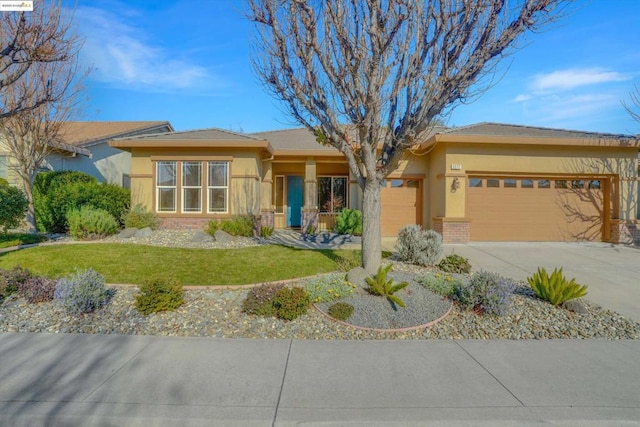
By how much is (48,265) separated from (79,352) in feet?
15.4

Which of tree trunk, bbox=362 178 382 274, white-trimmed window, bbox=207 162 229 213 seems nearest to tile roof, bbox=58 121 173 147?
white-trimmed window, bbox=207 162 229 213

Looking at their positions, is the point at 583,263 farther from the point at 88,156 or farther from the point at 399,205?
the point at 88,156

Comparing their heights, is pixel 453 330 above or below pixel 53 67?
below

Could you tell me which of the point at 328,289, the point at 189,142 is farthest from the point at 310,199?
the point at 328,289

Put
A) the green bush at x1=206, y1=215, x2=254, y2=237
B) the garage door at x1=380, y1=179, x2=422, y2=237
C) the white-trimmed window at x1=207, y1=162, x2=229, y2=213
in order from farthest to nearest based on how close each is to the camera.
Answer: the garage door at x1=380, y1=179, x2=422, y2=237 → the white-trimmed window at x1=207, y1=162, x2=229, y2=213 → the green bush at x1=206, y1=215, x2=254, y2=237

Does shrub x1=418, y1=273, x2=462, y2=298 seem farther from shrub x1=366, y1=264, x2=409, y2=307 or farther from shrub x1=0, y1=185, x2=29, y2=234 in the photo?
shrub x1=0, y1=185, x2=29, y2=234

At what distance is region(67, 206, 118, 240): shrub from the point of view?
10.6 meters

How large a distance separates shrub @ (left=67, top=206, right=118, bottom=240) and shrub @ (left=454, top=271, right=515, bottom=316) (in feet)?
34.1

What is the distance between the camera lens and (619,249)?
38.4 ft

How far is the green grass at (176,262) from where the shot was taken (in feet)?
23.8

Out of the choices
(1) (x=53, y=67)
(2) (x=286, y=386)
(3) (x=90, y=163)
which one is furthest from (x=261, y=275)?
(3) (x=90, y=163)

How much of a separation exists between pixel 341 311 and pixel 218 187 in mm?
9506

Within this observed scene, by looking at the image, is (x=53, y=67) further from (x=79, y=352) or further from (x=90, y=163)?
(x=79, y=352)

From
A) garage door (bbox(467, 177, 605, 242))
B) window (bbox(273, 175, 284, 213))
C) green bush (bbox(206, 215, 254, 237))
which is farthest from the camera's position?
window (bbox(273, 175, 284, 213))
